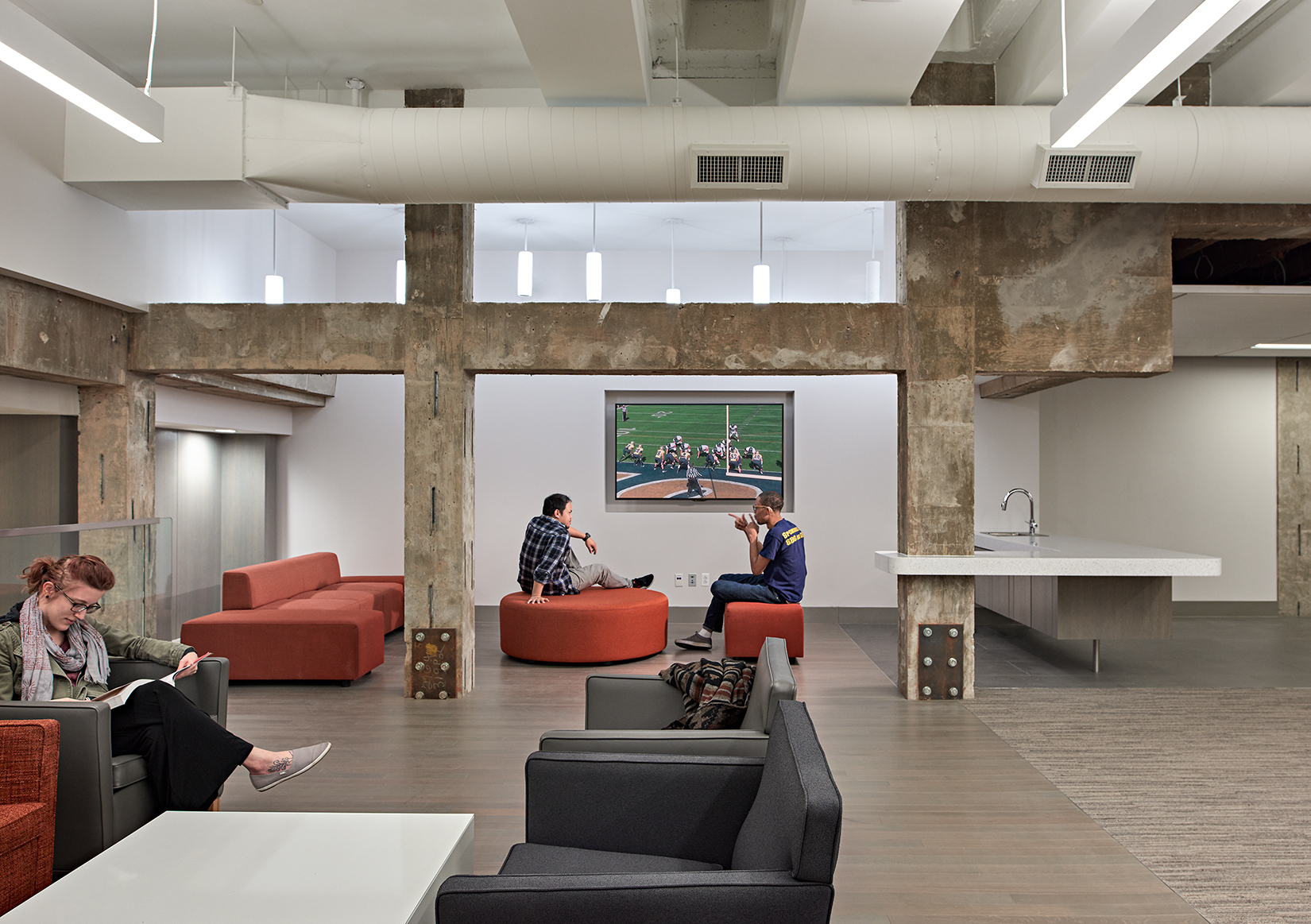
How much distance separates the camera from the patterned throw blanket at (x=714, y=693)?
3.18 metres

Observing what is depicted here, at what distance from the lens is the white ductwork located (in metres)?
4.21

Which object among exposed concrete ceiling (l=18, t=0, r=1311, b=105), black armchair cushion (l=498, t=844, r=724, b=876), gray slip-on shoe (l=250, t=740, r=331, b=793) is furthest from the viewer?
exposed concrete ceiling (l=18, t=0, r=1311, b=105)

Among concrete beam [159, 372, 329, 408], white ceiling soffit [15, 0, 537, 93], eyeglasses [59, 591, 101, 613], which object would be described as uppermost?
white ceiling soffit [15, 0, 537, 93]

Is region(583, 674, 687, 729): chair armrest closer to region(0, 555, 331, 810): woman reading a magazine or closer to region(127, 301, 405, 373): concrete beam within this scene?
region(0, 555, 331, 810): woman reading a magazine

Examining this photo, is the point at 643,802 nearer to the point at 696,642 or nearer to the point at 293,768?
the point at 293,768

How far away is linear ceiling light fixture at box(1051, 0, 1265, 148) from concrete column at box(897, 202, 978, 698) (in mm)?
1864

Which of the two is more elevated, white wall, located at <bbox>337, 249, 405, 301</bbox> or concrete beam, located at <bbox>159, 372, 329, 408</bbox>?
white wall, located at <bbox>337, 249, 405, 301</bbox>

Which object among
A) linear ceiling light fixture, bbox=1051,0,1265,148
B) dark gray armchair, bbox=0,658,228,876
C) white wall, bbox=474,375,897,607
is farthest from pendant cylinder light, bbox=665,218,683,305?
dark gray armchair, bbox=0,658,228,876

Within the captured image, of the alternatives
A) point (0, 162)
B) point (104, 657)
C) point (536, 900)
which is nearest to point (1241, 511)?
point (536, 900)

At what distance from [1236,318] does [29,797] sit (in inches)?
319

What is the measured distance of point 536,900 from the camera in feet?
5.82

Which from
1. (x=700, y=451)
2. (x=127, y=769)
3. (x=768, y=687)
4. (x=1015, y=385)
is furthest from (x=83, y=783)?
(x=1015, y=385)

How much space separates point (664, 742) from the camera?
2.77 metres

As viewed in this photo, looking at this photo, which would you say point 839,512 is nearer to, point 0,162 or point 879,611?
point 879,611
